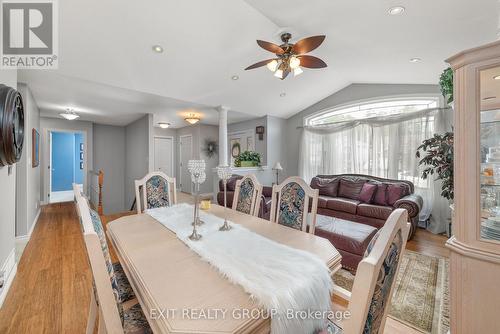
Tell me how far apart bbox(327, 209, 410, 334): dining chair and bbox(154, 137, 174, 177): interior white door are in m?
7.64

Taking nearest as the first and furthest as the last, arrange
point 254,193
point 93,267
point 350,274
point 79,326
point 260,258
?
point 93,267 < point 260,258 < point 79,326 < point 254,193 < point 350,274

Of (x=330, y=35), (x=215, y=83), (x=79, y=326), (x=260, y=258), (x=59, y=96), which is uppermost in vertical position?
(x=330, y=35)

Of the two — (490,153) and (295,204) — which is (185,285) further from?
(490,153)

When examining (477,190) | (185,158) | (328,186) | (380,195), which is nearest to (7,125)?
(477,190)

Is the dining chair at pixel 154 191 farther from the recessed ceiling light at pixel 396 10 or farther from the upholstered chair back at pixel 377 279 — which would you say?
the recessed ceiling light at pixel 396 10

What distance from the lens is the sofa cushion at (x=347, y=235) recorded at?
2.26 m

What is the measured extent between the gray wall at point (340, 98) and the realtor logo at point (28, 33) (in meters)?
5.09

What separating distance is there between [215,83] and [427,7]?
114 inches

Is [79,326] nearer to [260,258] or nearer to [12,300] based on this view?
[12,300]

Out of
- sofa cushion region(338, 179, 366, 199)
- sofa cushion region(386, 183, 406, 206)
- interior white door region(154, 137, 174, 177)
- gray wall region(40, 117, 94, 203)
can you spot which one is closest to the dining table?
sofa cushion region(386, 183, 406, 206)

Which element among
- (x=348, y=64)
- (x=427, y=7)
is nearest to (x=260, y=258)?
(x=427, y=7)

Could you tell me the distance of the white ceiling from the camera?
2.19 meters

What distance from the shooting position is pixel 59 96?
149 inches

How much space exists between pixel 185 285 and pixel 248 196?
1445 mm
